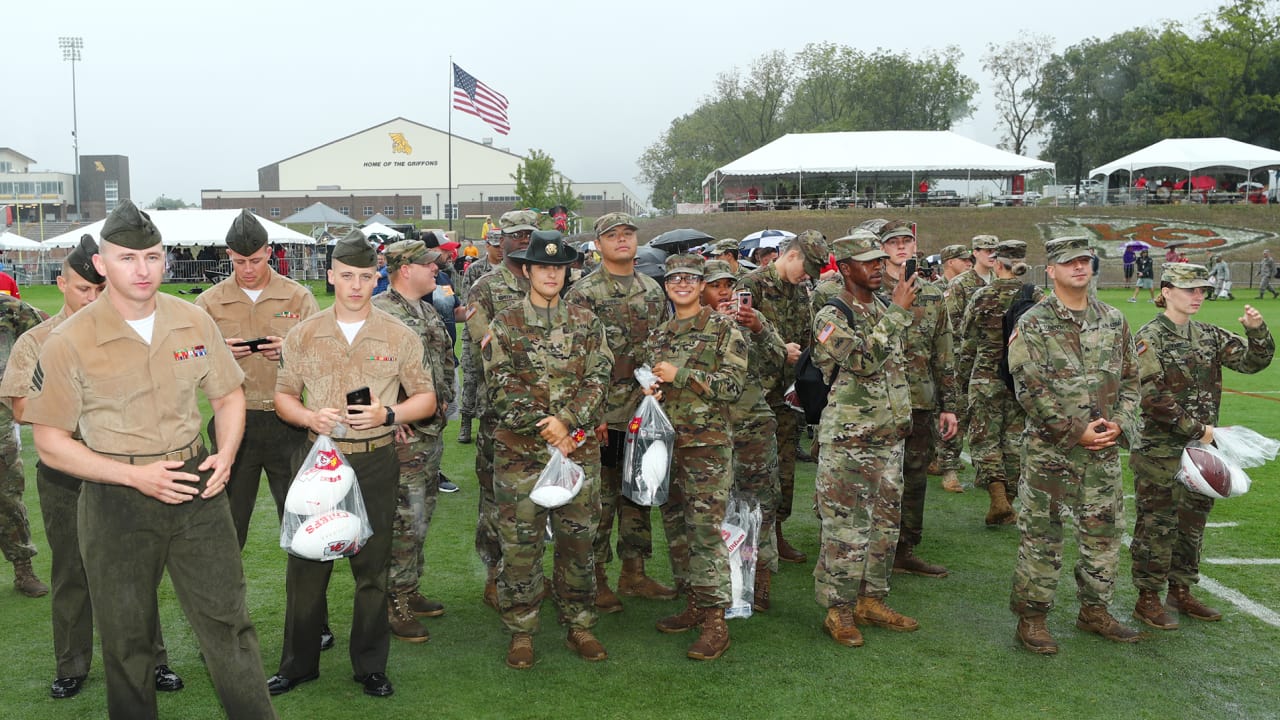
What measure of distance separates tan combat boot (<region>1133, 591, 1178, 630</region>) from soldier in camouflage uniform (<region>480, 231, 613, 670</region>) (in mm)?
3166

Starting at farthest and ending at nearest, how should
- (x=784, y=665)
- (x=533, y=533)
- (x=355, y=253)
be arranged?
1. (x=784, y=665)
2. (x=533, y=533)
3. (x=355, y=253)

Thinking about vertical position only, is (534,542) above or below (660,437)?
below

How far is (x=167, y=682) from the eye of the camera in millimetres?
4691

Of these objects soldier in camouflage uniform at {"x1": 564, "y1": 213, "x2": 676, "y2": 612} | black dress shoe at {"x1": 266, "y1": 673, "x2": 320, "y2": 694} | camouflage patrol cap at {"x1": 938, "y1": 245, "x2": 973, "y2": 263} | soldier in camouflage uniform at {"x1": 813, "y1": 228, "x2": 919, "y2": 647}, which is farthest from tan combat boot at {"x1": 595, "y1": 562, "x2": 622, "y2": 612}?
camouflage patrol cap at {"x1": 938, "y1": 245, "x2": 973, "y2": 263}

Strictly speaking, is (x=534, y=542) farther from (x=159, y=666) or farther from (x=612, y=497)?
(x=159, y=666)

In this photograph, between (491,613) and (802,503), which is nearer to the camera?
(491,613)

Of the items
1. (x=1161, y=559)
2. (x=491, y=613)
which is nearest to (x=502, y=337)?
(x=491, y=613)

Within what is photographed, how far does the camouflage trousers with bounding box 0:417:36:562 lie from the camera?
19.2 ft

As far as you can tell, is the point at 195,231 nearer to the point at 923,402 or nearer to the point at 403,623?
the point at 403,623

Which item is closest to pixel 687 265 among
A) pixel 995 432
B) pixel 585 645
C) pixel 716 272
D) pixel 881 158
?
pixel 716 272

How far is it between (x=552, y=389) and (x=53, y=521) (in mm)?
2534

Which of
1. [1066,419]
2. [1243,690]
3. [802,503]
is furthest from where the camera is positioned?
[802,503]

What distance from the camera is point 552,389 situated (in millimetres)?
4926

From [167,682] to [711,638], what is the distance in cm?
276
